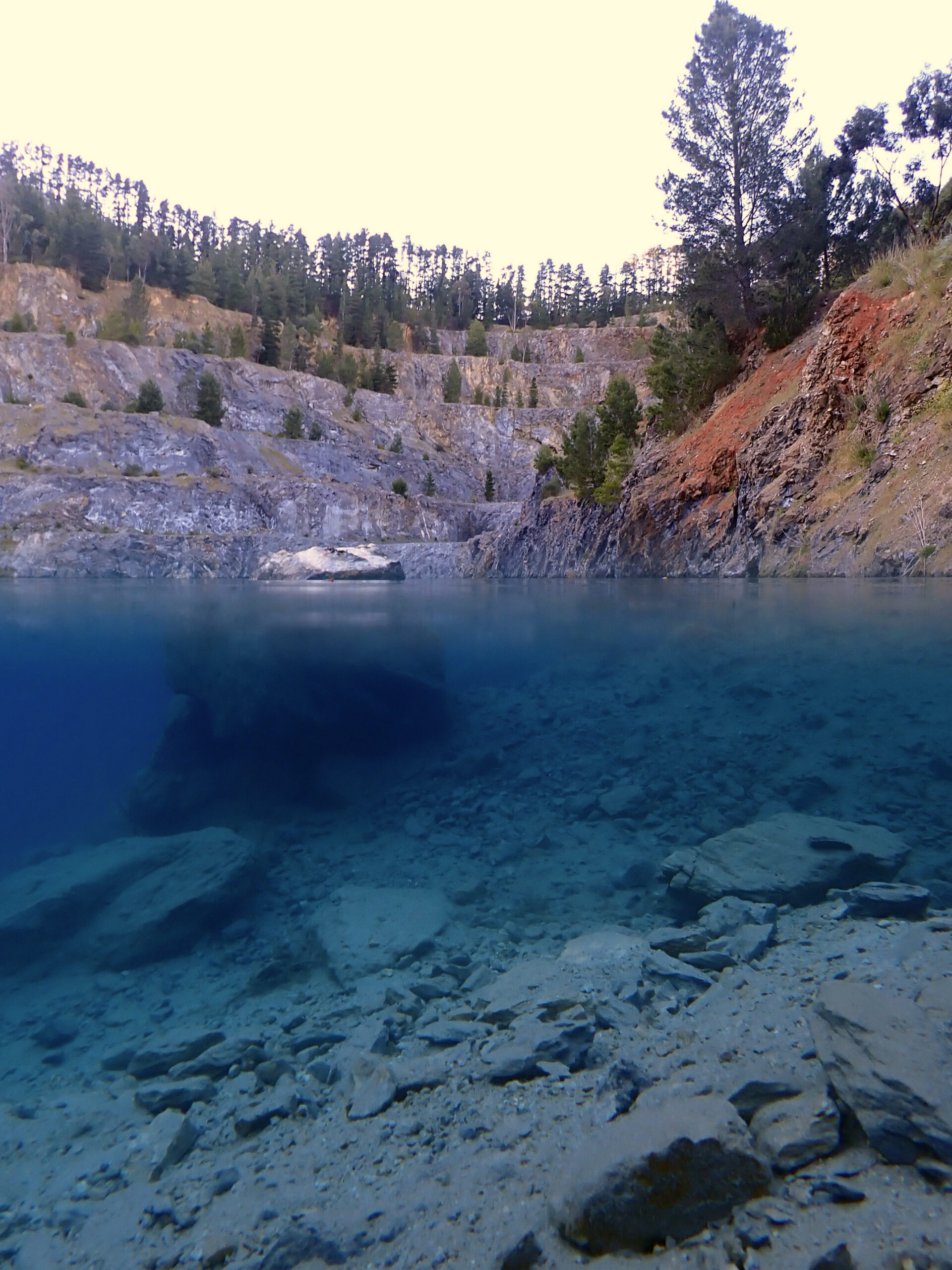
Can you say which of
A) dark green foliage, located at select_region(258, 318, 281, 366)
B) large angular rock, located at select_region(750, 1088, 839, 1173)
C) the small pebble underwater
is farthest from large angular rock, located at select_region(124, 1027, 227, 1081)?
dark green foliage, located at select_region(258, 318, 281, 366)

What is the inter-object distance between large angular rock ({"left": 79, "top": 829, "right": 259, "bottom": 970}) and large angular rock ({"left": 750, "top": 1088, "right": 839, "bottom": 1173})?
3478mm

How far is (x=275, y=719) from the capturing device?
8203mm

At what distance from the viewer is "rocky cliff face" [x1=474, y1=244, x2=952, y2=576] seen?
1527 cm

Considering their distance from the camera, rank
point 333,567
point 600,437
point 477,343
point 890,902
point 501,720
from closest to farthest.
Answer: point 890,902, point 501,720, point 600,437, point 333,567, point 477,343

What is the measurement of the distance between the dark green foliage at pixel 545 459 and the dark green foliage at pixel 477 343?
58.7m

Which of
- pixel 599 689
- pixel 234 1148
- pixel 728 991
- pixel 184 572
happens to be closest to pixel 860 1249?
pixel 728 991

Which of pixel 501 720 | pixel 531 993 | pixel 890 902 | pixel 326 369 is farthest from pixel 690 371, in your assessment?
pixel 326 369

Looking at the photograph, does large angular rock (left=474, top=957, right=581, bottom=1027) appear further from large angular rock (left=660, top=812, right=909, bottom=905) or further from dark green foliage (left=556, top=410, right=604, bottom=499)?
dark green foliage (left=556, top=410, right=604, bottom=499)

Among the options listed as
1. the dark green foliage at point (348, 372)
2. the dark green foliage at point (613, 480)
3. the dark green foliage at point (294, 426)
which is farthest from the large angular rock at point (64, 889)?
the dark green foliage at point (348, 372)

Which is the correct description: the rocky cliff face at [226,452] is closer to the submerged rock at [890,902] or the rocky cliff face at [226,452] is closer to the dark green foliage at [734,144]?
the dark green foliage at [734,144]

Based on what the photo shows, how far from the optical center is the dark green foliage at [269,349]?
75.8m

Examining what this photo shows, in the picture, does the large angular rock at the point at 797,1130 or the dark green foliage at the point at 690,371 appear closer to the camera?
the large angular rock at the point at 797,1130

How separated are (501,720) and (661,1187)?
617 cm

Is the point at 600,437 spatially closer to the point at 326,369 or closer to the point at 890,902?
the point at 890,902
